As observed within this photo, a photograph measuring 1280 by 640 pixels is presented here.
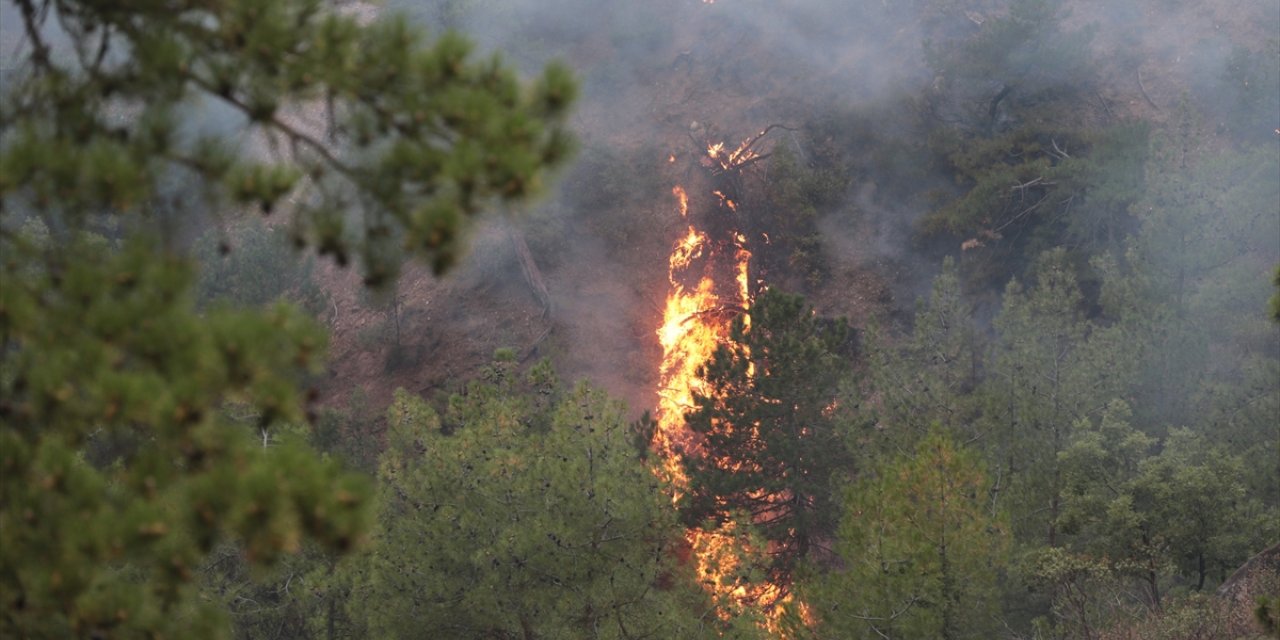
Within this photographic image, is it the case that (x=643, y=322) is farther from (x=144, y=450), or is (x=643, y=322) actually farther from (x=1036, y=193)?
(x=144, y=450)

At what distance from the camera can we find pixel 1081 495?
48.9 feet

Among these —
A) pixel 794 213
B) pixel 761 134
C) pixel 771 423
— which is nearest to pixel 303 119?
pixel 771 423

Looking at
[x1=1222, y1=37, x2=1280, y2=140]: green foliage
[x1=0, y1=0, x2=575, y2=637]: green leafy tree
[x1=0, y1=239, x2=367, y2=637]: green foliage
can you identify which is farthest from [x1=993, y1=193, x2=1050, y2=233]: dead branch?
[x1=0, y1=239, x2=367, y2=637]: green foliage

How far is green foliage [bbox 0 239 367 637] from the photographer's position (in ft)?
11.9

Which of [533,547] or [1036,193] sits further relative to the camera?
[1036,193]

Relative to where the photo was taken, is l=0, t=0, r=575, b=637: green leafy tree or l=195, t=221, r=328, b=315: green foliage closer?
l=0, t=0, r=575, b=637: green leafy tree

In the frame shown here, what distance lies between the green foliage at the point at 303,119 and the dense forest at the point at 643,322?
0.02 metres

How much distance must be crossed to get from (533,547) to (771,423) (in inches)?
261

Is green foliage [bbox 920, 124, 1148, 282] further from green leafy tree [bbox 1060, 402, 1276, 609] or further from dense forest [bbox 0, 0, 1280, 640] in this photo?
green leafy tree [bbox 1060, 402, 1276, 609]

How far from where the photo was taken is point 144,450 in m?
4.08

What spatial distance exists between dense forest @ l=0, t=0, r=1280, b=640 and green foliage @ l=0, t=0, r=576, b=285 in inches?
0.7

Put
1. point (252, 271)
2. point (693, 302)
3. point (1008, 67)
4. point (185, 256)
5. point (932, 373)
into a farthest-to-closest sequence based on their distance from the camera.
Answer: point (693, 302) < point (1008, 67) < point (252, 271) < point (932, 373) < point (185, 256)

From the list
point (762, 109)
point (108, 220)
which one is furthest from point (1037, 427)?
point (108, 220)

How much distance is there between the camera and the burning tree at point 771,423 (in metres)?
18.3
